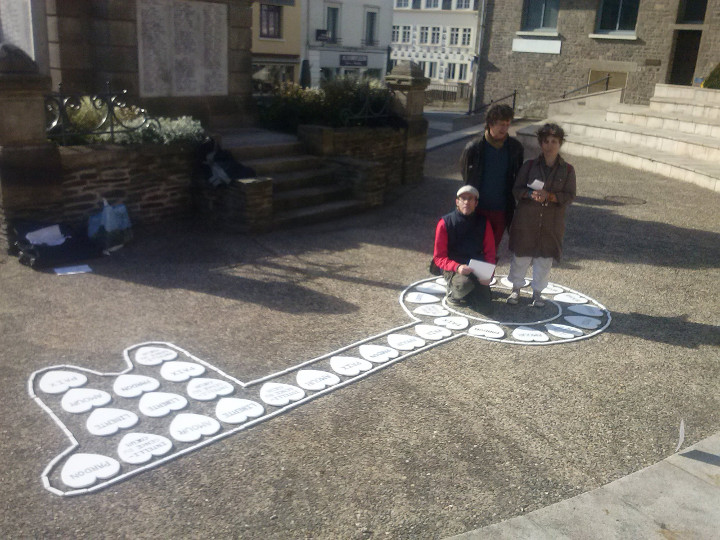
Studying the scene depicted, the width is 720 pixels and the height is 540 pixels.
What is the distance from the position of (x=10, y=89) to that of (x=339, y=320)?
468 cm

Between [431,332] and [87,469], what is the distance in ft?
10.9

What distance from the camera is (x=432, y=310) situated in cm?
725

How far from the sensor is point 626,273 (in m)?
8.69

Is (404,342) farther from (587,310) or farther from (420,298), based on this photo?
(587,310)

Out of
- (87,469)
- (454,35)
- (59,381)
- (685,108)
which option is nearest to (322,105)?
(59,381)

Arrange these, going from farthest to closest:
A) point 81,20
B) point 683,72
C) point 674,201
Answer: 1. point 683,72
2. point 674,201
3. point 81,20

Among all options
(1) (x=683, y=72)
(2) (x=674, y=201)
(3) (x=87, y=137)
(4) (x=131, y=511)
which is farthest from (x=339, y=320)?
(1) (x=683, y=72)

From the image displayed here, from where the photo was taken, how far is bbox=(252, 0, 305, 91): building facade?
130ft

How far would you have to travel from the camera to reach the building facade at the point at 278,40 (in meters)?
39.6

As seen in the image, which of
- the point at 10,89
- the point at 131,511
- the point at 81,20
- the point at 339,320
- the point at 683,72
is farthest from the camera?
the point at 683,72

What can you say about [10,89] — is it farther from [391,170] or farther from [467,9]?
[467,9]

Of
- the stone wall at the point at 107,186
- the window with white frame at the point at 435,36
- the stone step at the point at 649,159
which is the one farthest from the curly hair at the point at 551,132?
the window with white frame at the point at 435,36

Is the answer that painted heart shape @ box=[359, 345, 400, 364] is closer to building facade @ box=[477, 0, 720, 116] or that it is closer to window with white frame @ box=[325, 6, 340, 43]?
building facade @ box=[477, 0, 720, 116]

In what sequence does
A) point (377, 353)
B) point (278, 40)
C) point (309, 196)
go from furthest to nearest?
1. point (278, 40)
2. point (309, 196)
3. point (377, 353)
